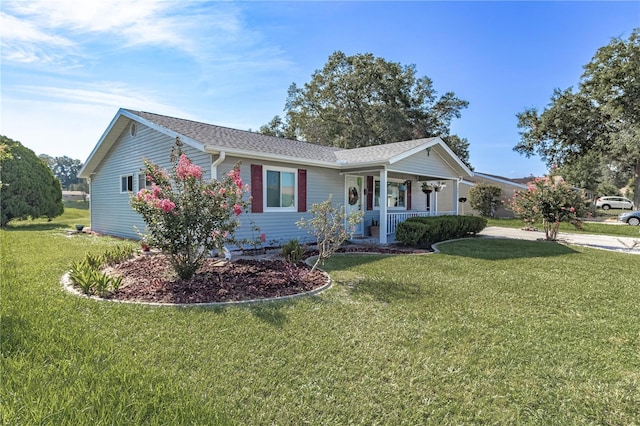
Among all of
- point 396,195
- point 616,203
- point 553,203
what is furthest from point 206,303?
point 616,203

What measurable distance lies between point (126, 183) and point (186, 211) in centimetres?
915

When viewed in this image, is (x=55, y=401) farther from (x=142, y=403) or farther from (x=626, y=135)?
(x=626, y=135)

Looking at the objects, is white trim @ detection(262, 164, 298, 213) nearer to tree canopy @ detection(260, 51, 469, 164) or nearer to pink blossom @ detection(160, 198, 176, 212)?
pink blossom @ detection(160, 198, 176, 212)

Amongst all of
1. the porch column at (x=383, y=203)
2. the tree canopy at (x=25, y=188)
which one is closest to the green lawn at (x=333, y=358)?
the porch column at (x=383, y=203)

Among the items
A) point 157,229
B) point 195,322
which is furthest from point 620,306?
point 157,229

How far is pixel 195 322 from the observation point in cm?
416

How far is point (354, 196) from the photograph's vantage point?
42.8 ft

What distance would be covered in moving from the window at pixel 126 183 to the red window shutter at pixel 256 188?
19.0 ft

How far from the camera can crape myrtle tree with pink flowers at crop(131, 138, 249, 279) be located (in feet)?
18.9

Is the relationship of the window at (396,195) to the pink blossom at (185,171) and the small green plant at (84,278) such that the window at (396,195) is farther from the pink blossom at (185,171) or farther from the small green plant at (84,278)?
the small green plant at (84,278)

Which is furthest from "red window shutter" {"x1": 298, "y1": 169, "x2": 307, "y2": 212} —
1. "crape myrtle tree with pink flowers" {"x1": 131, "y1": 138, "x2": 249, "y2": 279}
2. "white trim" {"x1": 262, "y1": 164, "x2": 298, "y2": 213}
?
"crape myrtle tree with pink flowers" {"x1": 131, "y1": 138, "x2": 249, "y2": 279}

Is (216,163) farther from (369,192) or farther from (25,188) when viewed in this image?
(25,188)

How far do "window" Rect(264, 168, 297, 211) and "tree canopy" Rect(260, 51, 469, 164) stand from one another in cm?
1783

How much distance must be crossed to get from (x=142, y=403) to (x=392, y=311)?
3.14m
